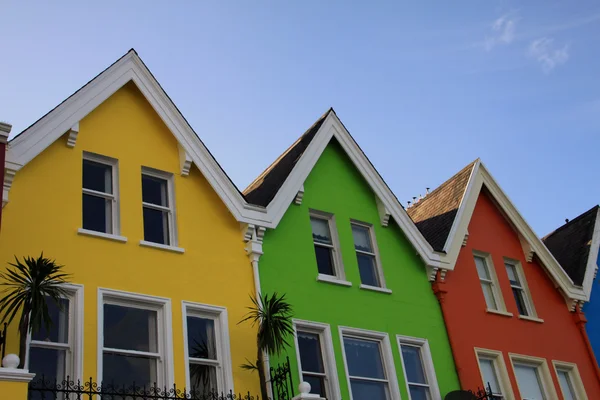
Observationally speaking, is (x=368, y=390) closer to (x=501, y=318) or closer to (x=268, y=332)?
(x=268, y=332)

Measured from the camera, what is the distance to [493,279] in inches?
871

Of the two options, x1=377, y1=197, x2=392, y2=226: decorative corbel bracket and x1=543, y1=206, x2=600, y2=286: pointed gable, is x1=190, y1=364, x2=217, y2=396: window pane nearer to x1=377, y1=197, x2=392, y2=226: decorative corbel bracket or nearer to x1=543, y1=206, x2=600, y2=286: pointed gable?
x1=377, y1=197, x2=392, y2=226: decorative corbel bracket

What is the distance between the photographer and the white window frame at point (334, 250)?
1853 cm

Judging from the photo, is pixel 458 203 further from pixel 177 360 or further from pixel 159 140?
pixel 177 360

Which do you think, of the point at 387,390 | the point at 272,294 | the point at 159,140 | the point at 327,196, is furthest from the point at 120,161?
the point at 387,390

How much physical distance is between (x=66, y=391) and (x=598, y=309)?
52.6 ft

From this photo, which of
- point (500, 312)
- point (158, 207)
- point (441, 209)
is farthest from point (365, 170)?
point (158, 207)

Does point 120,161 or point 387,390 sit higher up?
point 120,161

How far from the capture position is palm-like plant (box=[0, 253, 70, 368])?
12.7 m

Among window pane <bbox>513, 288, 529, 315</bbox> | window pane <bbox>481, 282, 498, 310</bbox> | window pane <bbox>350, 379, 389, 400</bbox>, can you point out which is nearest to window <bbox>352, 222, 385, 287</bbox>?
window pane <bbox>350, 379, 389, 400</bbox>

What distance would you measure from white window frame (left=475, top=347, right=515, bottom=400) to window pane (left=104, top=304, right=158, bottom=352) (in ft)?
26.5

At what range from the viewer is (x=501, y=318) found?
69.3ft

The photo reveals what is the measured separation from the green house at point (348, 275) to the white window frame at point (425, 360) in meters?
0.02

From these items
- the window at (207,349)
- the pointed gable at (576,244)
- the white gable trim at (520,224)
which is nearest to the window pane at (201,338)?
the window at (207,349)
